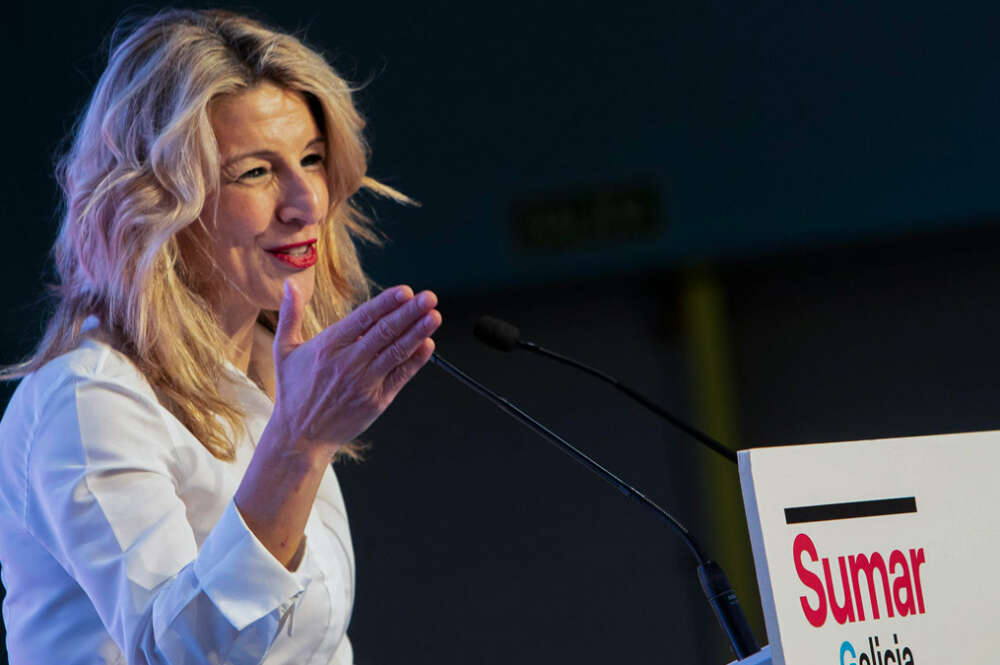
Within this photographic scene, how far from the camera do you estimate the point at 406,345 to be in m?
1.20

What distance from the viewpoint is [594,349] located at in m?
4.24

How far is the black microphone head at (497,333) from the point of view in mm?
1567

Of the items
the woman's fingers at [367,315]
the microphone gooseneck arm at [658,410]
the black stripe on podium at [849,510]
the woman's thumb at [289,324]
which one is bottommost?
the black stripe on podium at [849,510]

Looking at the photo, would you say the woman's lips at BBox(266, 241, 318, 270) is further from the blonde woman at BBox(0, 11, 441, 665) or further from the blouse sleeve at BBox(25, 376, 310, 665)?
the blouse sleeve at BBox(25, 376, 310, 665)

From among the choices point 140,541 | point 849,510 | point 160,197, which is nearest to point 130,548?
point 140,541

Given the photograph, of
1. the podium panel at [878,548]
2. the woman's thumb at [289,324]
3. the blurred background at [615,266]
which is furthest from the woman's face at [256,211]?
the blurred background at [615,266]

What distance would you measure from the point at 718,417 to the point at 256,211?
2677mm

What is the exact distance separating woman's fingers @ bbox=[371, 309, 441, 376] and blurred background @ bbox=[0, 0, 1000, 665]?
9.27 feet

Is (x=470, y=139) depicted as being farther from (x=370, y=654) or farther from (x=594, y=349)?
(x=370, y=654)

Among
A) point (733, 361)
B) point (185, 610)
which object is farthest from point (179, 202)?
point (733, 361)

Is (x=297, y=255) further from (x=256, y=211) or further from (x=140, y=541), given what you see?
(x=140, y=541)

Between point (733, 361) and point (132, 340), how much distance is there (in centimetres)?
286

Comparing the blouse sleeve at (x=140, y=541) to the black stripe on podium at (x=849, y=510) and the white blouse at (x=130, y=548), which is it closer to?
the white blouse at (x=130, y=548)

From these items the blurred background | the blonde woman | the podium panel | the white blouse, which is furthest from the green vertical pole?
the podium panel
